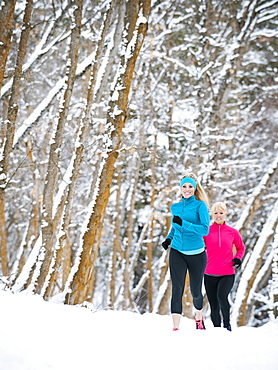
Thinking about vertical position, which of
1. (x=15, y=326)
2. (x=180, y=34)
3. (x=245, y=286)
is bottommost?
(x=245, y=286)

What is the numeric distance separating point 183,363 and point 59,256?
357 cm

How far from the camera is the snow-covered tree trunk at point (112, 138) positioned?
5.62m

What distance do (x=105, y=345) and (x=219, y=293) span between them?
87.4 inches

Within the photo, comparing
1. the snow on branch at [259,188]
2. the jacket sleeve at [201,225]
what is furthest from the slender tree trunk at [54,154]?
the snow on branch at [259,188]

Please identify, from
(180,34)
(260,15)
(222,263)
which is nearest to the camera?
(222,263)

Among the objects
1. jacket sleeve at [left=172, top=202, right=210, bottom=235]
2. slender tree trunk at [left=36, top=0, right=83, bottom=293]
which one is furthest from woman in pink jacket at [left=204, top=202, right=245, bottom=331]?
slender tree trunk at [left=36, top=0, right=83, bottom=293]

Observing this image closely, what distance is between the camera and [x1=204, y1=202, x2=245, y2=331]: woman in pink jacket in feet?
16.2

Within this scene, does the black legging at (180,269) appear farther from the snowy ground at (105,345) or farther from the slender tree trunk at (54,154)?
the slender tree trunk at (54,154)

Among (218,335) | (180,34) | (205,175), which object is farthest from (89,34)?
(218,335)

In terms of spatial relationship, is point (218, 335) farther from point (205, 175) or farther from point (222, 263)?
point (205, 175)

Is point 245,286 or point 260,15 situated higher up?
point 260,15

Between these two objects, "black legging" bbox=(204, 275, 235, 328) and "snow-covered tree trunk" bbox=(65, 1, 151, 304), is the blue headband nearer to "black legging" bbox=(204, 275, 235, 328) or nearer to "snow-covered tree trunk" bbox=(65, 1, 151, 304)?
"black legging" bbox=(204, 275, 235, 328)

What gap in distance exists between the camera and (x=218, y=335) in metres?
4.03

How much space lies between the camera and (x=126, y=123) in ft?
38.6
